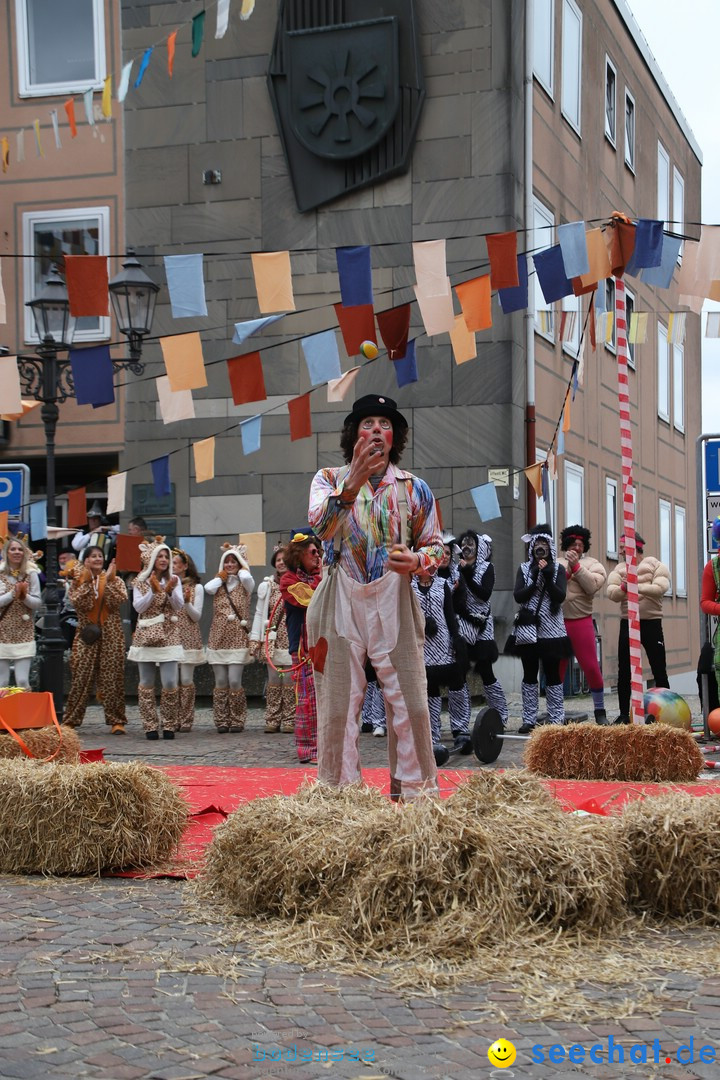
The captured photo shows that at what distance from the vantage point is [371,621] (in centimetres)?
652

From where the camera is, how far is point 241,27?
1944 centimetres

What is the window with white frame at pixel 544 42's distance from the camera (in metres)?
19.4

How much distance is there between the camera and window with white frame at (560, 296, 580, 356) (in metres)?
20.0

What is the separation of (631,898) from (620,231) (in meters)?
6.07

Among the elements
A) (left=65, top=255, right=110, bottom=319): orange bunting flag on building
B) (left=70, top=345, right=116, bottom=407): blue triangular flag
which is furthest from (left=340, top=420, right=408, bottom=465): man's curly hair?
(left=70, top=345, right=116, bottom=407): blue triangular flag

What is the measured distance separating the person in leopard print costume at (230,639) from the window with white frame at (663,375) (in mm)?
15290

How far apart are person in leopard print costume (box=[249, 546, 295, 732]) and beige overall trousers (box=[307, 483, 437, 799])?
665 centimetres

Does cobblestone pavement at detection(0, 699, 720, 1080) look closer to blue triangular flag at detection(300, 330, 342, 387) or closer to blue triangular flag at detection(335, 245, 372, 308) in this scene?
blue triangular flag at detection(335, 245, 372, 308)

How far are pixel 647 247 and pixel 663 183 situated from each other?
18.9 m

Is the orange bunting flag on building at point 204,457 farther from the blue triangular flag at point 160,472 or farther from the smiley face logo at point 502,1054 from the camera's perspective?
the smiley face logo at point 502,1054

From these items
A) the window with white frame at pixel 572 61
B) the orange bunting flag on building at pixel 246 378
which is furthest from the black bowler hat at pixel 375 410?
the window with white frame at pixel 572 61

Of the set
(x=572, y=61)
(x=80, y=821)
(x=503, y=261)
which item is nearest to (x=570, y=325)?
(x=572, y=61)

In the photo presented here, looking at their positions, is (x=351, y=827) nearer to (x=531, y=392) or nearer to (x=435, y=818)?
(x=435, y=818)

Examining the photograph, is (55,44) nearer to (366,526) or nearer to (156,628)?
(156,628)
